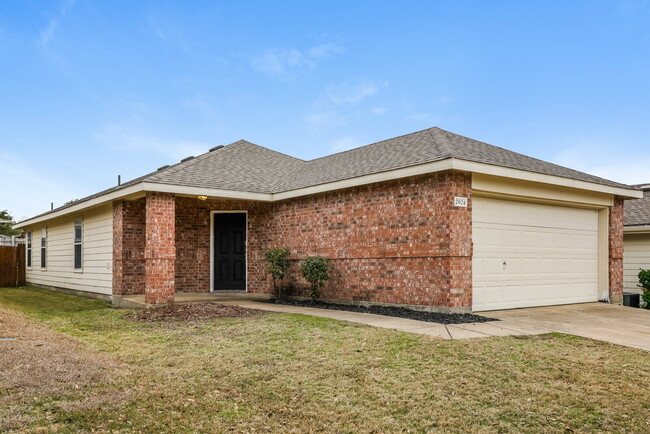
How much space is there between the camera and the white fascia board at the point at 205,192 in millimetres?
10383

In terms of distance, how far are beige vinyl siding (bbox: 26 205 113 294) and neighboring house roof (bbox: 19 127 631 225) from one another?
1.22 meters

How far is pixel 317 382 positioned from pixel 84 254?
12343mm

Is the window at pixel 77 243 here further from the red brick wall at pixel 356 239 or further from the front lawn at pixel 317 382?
the front lawn at pixel 317 382

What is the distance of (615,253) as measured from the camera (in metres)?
11.9

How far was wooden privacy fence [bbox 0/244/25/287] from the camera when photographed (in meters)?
20.6

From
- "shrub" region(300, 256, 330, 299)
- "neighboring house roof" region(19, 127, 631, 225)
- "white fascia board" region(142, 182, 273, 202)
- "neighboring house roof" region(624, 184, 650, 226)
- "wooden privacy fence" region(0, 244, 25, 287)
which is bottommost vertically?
"wooden privacy fence" region(0, 244, 25, 287)

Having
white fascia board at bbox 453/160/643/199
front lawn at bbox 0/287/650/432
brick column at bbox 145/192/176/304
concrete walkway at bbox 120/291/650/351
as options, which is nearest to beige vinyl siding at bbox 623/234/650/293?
white fascia board at bbox 453/160/643/199

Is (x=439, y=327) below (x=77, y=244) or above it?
below

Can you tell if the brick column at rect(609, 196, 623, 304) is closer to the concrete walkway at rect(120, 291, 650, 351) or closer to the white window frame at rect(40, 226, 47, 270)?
the concrete walkway at rect(120, 291, 650, 351)

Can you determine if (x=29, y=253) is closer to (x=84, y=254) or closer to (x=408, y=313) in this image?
(x=84, y=254)

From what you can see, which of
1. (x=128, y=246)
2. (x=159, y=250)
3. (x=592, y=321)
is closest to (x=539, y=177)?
(x=592, y=321)

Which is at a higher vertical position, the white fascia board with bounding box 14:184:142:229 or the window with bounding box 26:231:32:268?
the white fascia board with bounding box 14:184:142:229

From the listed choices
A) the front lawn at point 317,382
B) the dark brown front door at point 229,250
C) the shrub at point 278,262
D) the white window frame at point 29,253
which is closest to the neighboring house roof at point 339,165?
the dark brown front door at point 229,250

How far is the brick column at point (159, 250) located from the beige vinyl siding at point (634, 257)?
43.3 ft
